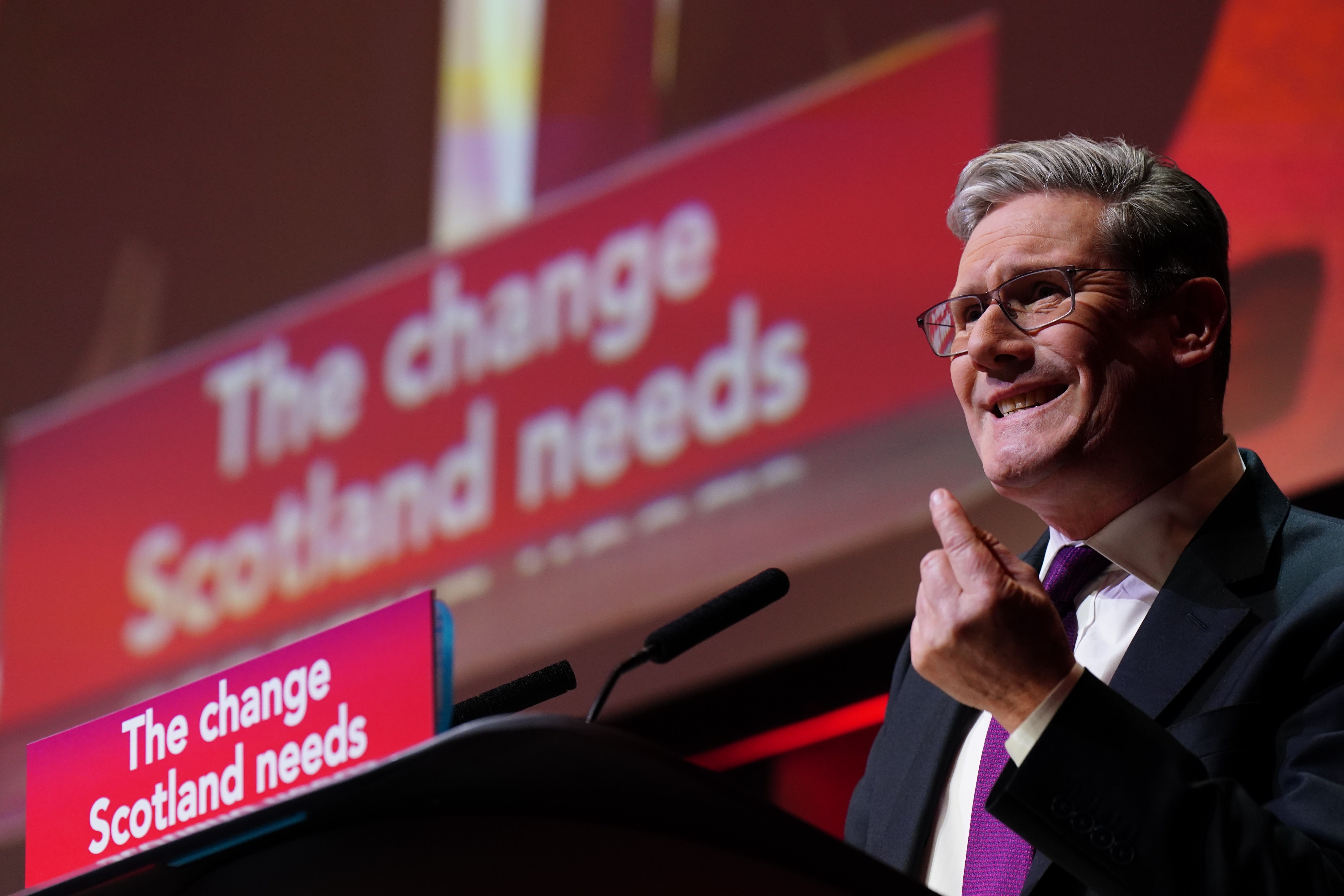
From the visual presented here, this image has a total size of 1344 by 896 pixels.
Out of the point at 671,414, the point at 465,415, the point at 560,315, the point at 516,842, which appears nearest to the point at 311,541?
the point at 465,415

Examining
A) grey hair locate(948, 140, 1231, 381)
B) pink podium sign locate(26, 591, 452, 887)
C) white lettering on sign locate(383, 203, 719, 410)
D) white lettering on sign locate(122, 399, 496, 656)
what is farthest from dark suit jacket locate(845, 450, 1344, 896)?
white lettering on sign locate(122, 399, 496, 656)

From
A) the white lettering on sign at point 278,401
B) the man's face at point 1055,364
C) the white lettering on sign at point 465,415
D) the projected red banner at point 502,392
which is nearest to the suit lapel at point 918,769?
the man's face at point 1055,364

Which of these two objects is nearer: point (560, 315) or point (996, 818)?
point (996, 818)

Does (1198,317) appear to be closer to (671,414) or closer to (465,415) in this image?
(671,414)

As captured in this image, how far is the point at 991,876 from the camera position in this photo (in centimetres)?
133

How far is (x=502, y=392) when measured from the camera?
324 cm

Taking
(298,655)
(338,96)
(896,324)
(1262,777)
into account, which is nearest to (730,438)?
(896,324)

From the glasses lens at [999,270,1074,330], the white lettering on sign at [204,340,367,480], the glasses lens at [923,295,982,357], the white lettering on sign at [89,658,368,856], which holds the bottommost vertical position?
the white lettering on sign at [89,658,368,856]

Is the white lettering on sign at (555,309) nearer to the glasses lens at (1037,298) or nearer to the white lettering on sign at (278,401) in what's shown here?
the white lettering on sign at (278,401)

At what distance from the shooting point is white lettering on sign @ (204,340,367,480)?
3416mm

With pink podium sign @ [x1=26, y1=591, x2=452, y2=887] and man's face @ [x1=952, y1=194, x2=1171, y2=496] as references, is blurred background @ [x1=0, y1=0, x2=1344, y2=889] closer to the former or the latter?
man's face @ [x1=952, y1=194, x2=1171, y2=496]

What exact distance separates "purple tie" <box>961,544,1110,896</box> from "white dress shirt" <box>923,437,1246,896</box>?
0.01 meters

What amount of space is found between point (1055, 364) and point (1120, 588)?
25 centimetres

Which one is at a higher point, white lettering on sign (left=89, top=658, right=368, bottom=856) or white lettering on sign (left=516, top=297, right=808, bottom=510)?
white lettering on sign (left=516, top=297, right=808, bottom=510)
